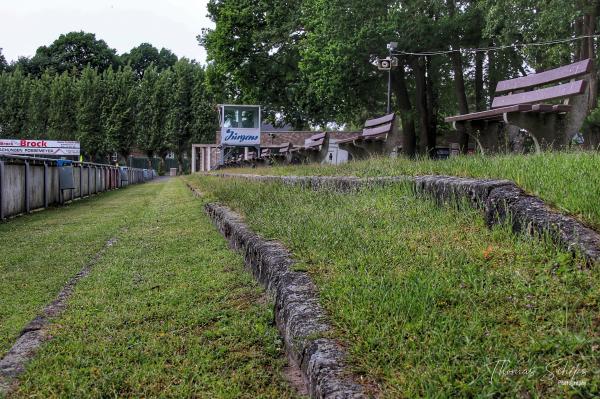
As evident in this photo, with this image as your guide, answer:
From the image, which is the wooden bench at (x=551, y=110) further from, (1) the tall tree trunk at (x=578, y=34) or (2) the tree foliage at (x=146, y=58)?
(2) the tree foliage at (x=146, y=58)

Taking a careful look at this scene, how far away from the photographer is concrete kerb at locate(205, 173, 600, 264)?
93.1 inches

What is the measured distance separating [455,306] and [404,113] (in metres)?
20.8

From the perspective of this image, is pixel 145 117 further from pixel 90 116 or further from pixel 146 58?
pixel 146 58

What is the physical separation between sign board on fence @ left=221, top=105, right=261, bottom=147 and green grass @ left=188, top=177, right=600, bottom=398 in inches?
892

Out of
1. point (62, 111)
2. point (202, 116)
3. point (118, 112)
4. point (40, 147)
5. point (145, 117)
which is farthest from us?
point (145, 117)

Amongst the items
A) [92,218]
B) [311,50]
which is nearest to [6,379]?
[92,218]

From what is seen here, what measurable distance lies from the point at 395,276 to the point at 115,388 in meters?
1.39

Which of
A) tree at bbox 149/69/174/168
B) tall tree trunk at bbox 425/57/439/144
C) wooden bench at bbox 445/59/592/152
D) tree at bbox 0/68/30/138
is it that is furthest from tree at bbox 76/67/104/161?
wooden bench at bbox 445/59/592/152

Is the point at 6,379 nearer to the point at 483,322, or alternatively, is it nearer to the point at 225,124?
the point at 483,322

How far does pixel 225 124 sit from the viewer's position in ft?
84.5

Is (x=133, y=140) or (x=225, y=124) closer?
(x=225, y=124)

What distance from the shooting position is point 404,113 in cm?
2214

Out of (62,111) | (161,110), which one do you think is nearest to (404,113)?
(161,110)

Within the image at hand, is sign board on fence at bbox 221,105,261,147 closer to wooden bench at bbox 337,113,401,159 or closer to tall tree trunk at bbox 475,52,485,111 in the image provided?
tall tree trunk at bbox 475,52,485,111
